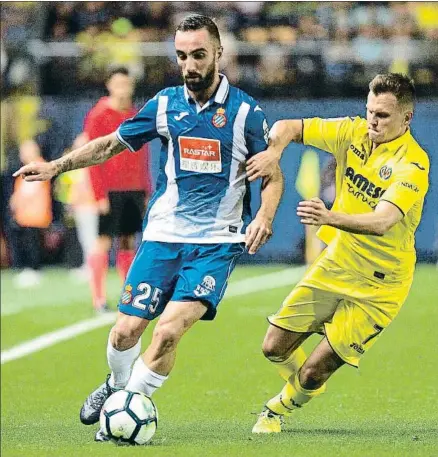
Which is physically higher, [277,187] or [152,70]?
[277,187]

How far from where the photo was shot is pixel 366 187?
679cm

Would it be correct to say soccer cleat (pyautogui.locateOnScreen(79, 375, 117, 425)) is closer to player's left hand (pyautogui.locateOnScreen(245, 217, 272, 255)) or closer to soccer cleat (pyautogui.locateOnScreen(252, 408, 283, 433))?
soccer cleat (pyautogui.locateOnScreen(252, 408, 283, 433))

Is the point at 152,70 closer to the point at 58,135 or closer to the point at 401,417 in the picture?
the point at 58,135

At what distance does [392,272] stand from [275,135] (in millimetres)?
991

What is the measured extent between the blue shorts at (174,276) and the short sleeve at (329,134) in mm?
733

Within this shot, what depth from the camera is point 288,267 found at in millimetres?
16453

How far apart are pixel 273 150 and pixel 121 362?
143cm

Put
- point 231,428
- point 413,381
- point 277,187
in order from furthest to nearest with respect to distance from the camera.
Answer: point 413,381 → point 231,428 → point 277,187

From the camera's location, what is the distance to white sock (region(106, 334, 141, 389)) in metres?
6.95

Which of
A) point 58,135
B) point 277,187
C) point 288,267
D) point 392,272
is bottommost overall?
point 288,267

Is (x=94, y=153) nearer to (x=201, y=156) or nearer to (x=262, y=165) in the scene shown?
(x=201, y=156)

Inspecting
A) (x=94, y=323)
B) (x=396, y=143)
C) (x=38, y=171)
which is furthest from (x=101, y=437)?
(x=94, y=323)

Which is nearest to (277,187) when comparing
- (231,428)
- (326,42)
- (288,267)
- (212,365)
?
(231,428)

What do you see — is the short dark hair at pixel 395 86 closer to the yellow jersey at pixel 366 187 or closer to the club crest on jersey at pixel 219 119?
the yellow jersey at pixel 366 187
